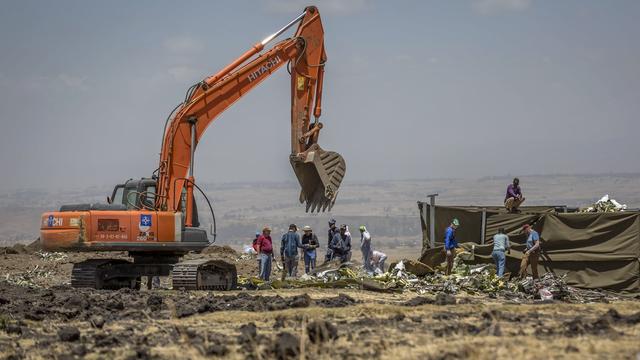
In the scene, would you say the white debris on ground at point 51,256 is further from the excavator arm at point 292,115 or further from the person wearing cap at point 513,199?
the person wearing cap at point 513,199

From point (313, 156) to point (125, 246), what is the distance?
5.00 meters

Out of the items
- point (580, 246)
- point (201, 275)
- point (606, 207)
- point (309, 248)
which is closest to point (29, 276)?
point (309, 248)

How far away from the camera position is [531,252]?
954 inches

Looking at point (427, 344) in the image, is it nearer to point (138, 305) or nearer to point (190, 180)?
point (138, 305)

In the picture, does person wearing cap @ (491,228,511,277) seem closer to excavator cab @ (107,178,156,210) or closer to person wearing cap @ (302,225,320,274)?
person wearing cap @ (302,225,320,274)

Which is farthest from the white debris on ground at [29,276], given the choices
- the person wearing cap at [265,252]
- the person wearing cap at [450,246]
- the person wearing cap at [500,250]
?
the person wearing cap at [500,250]

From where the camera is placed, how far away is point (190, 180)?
2300cm

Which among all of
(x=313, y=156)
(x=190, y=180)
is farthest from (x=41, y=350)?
(x=313, y=156)

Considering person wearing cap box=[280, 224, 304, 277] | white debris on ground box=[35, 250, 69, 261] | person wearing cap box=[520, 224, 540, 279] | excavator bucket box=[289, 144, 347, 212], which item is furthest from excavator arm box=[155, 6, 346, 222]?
white debris on ground box=[35, 250, 69, 261]

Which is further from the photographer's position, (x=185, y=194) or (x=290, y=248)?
(x=290, y=248)

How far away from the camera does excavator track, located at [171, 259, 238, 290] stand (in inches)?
869

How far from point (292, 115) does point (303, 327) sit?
11912mm

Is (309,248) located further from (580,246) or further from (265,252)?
(580,246)

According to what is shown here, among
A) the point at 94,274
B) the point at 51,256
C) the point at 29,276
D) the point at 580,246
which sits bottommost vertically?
the point at 29,276
